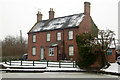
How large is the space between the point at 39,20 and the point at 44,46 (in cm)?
853

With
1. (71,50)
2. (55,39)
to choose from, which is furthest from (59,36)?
(71,50)

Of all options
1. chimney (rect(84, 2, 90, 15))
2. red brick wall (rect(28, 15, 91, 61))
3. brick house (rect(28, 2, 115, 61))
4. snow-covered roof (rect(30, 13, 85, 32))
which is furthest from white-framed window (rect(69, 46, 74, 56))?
chimney (rect(84, 2, 90, 15))

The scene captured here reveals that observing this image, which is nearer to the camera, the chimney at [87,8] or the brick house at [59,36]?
the brick house at [59,36]

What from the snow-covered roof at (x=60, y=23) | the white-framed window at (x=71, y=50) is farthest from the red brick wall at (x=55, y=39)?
the snow-covered roof at (x=60, y=23)

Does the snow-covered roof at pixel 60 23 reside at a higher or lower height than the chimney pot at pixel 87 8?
lower

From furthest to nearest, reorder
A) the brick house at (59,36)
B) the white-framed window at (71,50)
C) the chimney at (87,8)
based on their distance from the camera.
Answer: the chimney at (87,8) → the brick house at (59,36) → the white-framed window at (71,50)

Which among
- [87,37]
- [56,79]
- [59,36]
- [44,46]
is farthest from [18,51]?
[56,79]

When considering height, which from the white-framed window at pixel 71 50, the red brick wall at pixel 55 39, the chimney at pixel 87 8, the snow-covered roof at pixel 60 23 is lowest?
the white-framed window at pixel 71 50

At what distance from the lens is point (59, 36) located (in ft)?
106

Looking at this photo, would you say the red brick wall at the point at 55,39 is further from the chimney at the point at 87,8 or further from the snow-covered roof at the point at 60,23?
the snow-covered roof at the point at 60,23

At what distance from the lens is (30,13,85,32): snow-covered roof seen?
31177 mm

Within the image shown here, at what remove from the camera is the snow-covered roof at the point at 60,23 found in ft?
102

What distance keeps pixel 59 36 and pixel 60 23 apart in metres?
2.73

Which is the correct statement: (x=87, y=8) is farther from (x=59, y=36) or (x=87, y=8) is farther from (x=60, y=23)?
(x=59, y=36)
